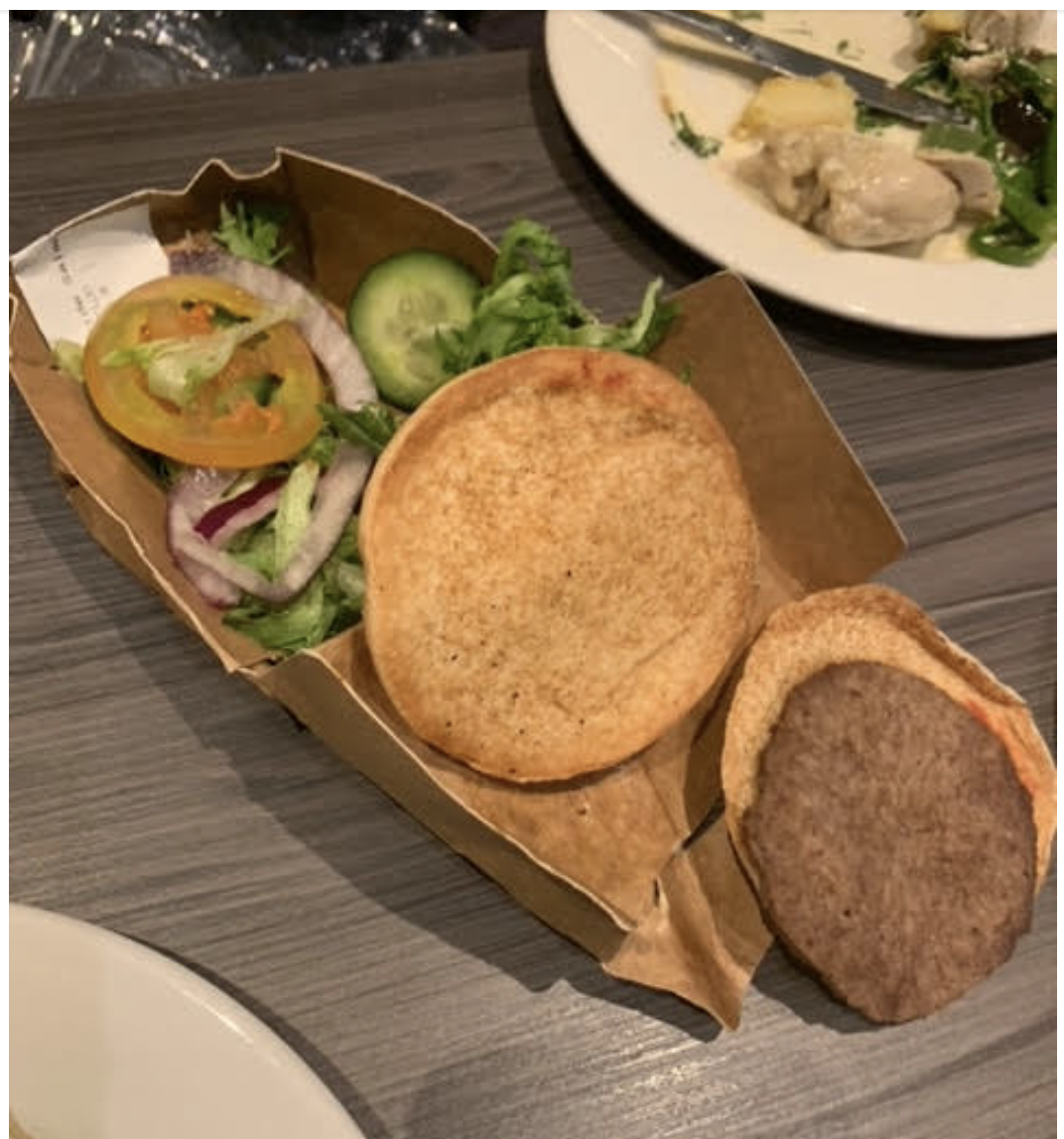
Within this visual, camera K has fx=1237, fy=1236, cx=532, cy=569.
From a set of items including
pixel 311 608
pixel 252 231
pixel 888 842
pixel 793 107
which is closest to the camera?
pixel 888 842

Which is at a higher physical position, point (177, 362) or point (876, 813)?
point (177, 362)

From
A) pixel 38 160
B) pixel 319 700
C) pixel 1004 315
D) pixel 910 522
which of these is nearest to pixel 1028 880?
pixel 910 522

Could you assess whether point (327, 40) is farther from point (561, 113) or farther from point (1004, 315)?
point (1004, 315)

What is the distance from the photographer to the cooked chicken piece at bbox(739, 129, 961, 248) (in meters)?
1.91

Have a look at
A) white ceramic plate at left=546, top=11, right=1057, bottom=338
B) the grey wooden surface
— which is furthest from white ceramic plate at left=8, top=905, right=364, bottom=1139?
white ceramic plate at left=546, top=11, right=1057, bottom=338

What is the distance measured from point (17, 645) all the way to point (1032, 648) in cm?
129

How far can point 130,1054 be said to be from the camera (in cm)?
95

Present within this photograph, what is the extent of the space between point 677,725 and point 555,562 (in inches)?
9.8

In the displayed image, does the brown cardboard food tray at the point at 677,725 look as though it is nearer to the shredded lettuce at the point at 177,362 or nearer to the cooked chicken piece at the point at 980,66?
the shredded lettuce at the point at 177,362

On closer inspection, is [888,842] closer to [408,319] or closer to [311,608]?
[311,608]

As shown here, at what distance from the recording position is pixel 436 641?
1.27 m

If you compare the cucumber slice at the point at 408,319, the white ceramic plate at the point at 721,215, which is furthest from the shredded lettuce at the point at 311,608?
the white ceramic plate at the point at 721,215

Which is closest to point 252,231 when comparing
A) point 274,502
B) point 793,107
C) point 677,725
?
point 274,502

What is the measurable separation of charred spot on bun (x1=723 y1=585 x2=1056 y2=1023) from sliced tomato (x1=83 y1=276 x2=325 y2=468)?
0.62 meters
